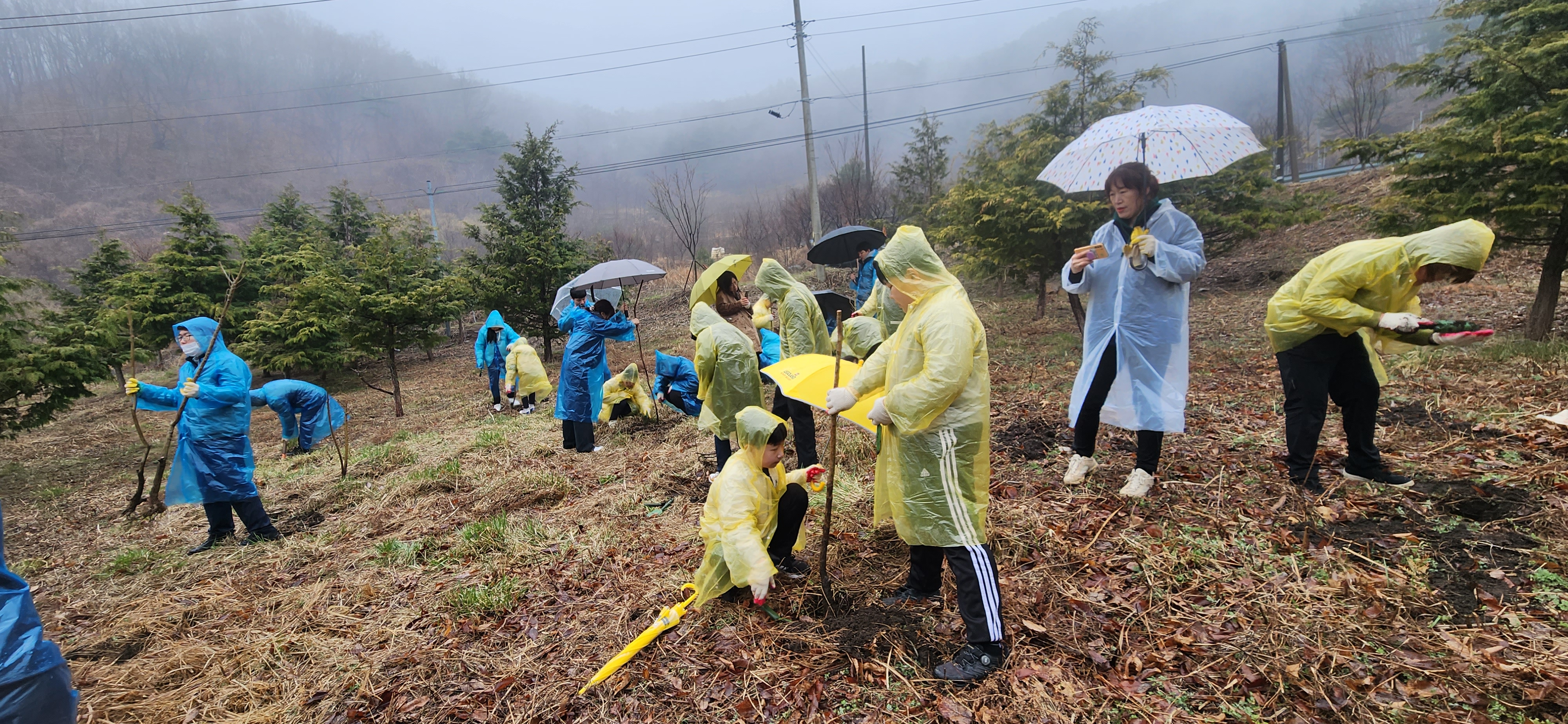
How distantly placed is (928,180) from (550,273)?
1284 centimetres

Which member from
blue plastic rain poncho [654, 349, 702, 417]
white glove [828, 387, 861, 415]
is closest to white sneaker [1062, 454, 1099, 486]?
white glove [828, 387, 861, 415]

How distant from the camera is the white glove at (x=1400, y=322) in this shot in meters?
2.81

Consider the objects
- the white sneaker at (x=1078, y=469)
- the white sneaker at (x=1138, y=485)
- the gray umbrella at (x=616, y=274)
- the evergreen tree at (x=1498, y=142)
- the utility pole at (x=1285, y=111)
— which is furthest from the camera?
the utility pole at (x=1285, y=111)

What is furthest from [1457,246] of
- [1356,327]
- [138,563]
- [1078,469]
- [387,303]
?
[387,303]

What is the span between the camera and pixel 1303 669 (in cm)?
220

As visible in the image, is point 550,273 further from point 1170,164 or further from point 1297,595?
point 1297,595

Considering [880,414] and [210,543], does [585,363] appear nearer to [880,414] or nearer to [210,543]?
[210,543]

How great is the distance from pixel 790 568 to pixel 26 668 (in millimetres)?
2807

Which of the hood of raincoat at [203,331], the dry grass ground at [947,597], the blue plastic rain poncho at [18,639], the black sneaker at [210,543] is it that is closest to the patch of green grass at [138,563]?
the dry grass ground at [947,597]

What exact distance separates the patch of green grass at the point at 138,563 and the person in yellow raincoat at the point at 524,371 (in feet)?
14.7

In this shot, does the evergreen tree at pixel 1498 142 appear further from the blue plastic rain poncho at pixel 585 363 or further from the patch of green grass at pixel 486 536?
the patch of green grass at pixel 486 536

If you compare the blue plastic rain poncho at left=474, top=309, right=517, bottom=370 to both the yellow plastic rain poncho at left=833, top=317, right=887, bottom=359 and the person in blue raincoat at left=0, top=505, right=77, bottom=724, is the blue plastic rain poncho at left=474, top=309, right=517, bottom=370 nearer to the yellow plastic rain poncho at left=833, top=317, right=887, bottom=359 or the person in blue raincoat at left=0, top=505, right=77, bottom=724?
the yellow plastic rain poncho at left=833, top=317, right=887, bottom=359

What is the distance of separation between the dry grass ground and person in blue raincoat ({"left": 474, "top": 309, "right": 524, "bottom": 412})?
466cm

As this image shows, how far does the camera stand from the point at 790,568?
3.22 m
